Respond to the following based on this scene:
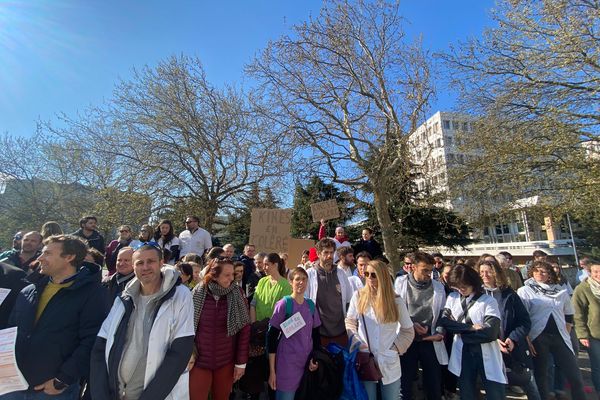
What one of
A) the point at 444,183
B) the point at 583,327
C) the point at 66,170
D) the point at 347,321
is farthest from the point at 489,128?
the point at 66,170

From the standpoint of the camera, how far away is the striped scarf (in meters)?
3.01

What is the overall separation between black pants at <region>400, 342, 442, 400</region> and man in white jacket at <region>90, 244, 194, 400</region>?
8.50 ft

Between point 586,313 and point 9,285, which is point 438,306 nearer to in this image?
point 586,313

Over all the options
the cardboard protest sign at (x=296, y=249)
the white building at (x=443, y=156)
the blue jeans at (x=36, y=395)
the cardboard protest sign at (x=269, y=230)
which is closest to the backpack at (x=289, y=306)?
the blue jeans at (x=36, y=395)

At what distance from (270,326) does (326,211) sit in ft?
18.7

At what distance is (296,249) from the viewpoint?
760cm

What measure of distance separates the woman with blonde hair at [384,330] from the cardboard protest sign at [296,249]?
4.29 metres

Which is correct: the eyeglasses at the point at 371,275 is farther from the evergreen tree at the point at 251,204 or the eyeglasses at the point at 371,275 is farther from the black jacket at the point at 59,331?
the evergreen tree at the point at 251,204

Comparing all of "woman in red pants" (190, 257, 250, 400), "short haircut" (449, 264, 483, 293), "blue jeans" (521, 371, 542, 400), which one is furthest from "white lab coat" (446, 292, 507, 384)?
"woman in red pants" (190, 257, 250, 400)

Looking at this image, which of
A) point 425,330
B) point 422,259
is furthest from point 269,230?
point 425,330

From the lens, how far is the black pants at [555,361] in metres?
3.78

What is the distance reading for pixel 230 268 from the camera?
124 inches

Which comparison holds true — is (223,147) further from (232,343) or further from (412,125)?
(232,343)

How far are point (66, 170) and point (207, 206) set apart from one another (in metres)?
7.83
